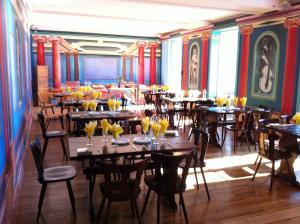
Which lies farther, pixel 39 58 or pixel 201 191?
pixel 39 58

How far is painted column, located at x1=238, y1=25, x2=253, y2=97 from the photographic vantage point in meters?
7.47

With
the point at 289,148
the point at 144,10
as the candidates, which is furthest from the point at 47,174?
the point at 144,10

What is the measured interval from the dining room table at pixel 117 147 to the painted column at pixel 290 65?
377 centimetres

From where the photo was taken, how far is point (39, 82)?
11070mm

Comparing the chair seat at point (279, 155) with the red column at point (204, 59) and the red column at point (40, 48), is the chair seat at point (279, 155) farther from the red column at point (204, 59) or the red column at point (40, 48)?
the red column at point (40, 48)

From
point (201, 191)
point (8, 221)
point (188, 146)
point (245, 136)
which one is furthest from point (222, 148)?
point (8, 221)

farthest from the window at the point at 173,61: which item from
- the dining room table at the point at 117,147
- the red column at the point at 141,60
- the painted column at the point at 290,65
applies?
the dining room table at the point at 117,147

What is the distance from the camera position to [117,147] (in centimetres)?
323

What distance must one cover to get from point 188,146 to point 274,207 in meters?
1.19

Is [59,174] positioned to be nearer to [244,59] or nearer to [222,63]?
[244,59]

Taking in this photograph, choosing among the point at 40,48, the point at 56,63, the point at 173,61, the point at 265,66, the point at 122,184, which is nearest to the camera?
the point at 122,184

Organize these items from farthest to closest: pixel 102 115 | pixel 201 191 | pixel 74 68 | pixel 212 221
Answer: pixel 74 68, pixel 102 115, pixel 201 191, pixel 212 221

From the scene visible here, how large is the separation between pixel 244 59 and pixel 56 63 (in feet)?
23.6

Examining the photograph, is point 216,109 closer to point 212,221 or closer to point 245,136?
point 245,136
